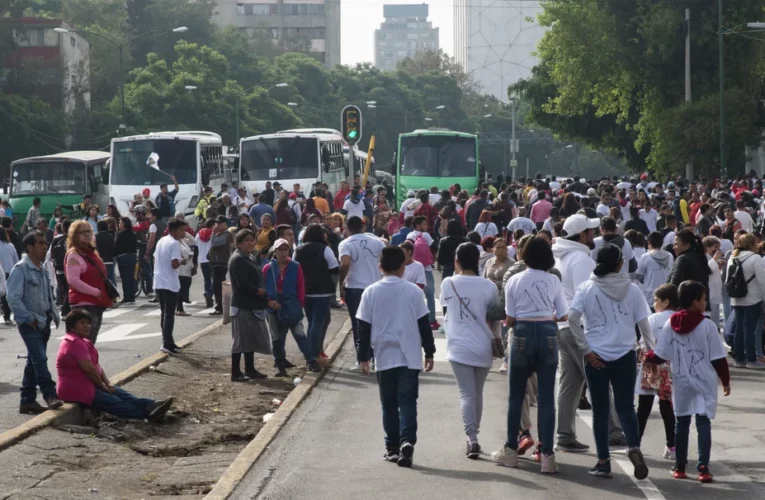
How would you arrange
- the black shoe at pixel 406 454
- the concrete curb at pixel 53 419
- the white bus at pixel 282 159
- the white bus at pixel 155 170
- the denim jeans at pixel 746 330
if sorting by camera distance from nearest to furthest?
the black shoe at pixel 406 454, the concrete curb at pixel 53 419, the denim jeans at pixel 746 330, the white bus at pixel 155 170, the white bus at pixel 282 159

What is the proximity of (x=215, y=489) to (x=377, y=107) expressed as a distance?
351ft

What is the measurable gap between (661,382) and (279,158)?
33.5 metres

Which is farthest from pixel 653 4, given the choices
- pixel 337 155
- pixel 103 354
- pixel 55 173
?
pixel 103 354

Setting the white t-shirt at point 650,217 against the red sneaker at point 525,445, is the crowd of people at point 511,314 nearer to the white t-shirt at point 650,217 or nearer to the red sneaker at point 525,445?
the red sneaker at point 525,445

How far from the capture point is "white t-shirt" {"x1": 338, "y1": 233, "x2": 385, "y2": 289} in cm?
1484

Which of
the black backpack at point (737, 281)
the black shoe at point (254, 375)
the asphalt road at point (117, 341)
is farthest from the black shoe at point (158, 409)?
the black backpack at point (737, 281)

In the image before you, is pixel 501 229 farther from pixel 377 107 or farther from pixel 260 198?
pixel 377 107

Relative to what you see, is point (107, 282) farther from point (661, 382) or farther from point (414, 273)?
point (661, 382)


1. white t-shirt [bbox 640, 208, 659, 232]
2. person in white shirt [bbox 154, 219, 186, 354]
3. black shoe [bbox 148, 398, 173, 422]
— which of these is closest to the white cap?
black shoe [bbox 148, 398, 173, 422]

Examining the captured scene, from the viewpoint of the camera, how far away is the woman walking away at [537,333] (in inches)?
371

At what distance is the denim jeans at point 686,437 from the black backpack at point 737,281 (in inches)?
257

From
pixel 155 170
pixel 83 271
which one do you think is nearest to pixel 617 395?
pixel 83 271

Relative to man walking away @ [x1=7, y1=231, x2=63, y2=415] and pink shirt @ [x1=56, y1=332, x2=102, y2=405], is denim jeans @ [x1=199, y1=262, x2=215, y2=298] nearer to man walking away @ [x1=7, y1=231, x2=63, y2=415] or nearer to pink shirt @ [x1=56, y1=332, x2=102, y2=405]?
man walking away @ [x1=7, y1=231, x2=63, y2=415]

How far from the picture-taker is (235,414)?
1323 centimetres
